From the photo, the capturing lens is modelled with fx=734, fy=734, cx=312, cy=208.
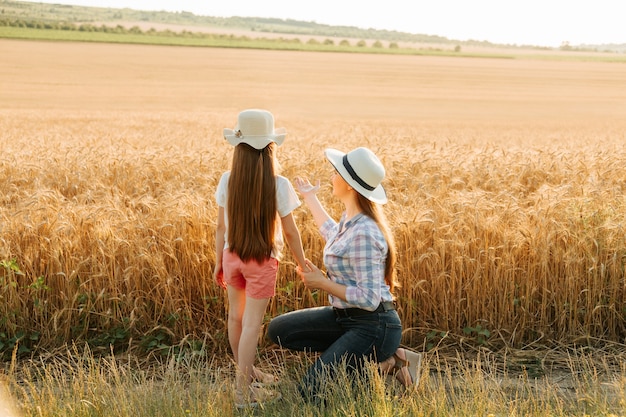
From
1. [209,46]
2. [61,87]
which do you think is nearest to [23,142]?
[61,87]

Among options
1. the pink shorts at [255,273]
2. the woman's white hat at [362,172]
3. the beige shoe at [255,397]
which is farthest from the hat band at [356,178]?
the beige shoe at [255,397]

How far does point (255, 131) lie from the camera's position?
14.0 ft

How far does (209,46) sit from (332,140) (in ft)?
218

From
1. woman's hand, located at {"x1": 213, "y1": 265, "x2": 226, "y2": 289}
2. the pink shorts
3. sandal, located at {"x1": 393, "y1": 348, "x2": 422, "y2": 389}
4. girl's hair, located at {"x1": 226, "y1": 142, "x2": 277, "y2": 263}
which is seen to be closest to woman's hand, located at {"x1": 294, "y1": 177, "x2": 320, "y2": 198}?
girl's hair, located at {"x1": 226, "y1": 142, "x2": 277, "y2": 263}

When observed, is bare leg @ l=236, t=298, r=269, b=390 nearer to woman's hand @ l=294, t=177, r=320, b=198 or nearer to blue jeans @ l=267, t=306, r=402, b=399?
blue jeans @ l=267, t=306, r=402, b=399

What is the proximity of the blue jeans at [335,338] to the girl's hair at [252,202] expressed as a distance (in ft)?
1.71

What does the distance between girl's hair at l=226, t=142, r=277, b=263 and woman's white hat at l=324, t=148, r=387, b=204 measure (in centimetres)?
41

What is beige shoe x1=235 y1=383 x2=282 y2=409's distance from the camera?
4207 mm

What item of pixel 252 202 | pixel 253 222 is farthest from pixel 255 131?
pixel 253 222

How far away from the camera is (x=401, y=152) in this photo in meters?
11.2

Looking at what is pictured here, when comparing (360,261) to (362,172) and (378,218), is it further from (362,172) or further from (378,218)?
(362,172)

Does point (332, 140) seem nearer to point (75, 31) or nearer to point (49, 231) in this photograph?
point (49, 231)

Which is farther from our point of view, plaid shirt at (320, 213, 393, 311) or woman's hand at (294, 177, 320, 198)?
woman's hand at (294, 177, 320, 198)

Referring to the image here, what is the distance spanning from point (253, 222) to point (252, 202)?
0.39 feet
